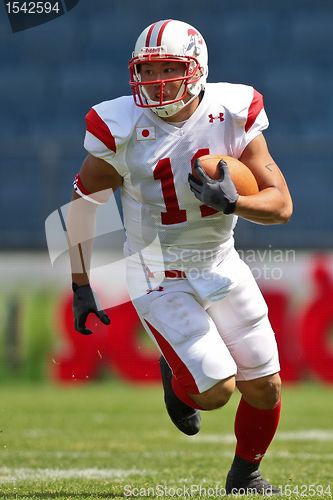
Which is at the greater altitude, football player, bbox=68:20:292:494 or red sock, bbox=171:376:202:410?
football player, bbox=68:20:292:494

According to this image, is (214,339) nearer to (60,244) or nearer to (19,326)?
(60,244)

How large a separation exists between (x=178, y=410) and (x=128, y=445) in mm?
1142

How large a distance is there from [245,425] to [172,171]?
0.88 m

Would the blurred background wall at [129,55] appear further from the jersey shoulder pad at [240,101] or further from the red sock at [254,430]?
the red sock at [254,430]

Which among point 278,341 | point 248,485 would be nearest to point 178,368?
point 248,485

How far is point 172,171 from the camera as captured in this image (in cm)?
358

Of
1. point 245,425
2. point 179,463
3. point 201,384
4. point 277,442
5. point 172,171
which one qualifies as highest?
point 172,171

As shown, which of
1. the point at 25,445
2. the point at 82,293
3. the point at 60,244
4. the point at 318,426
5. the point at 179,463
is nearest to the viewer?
the point at 82,293

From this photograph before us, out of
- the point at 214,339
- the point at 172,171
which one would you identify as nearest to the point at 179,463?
the point at 214,339

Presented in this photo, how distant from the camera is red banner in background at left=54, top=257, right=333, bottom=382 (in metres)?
7.04

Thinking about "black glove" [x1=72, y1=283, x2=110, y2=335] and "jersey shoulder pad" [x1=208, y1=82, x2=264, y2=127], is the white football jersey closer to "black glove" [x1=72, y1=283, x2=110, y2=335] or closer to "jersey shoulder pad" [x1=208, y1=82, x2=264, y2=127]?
"jersey shoulder pad" [x1=208, y1=82, x2=264, y2=127]

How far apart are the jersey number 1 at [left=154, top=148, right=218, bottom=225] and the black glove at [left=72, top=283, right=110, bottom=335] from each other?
39 centimetres

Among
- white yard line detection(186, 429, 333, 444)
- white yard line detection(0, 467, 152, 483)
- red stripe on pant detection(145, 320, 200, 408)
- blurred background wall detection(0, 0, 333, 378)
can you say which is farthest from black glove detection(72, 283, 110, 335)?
blurred background wall detection(0, 0, 333, 378)

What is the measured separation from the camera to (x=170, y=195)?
360cm
